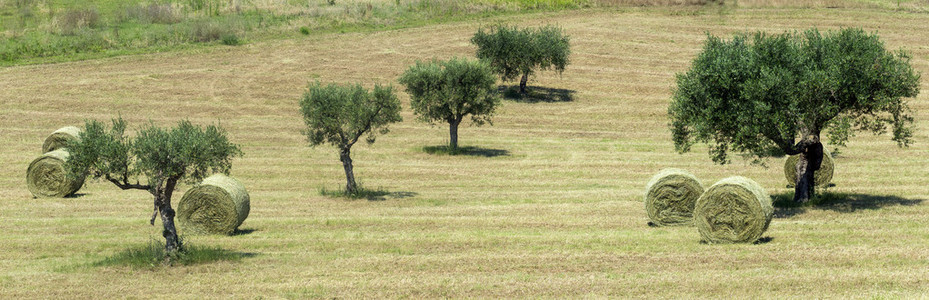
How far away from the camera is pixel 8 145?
51469 millimetres

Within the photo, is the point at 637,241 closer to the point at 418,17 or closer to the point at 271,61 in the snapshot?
the point at 271,61

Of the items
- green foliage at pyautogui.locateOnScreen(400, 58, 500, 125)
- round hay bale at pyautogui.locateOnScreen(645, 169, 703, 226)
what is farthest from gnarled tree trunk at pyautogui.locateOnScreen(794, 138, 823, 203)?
green foliage at pyautogui.locateOnScreen(400, 58, 500, 125)

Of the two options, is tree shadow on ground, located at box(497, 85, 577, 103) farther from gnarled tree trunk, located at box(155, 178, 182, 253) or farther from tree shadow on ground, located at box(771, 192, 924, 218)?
gnarled tree trunk, located at box(155, 178, 182, 253)

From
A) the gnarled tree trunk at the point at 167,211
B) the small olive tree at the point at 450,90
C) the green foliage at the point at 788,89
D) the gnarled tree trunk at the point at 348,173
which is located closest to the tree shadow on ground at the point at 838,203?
the green foliage at the point at 788,89

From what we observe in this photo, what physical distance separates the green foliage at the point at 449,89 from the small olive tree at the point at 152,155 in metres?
26.6

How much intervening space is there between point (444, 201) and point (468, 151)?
14.0 metres

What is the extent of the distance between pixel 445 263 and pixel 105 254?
11.4m

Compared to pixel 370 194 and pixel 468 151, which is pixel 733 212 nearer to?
pixel 370 194

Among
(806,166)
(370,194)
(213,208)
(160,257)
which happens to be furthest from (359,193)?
(806,166)

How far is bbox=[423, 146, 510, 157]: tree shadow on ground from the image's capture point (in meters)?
52.5

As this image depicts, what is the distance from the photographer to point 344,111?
1618 inches

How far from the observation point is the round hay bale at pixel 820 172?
1545 inches

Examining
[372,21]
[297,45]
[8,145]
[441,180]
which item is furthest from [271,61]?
[441,180]

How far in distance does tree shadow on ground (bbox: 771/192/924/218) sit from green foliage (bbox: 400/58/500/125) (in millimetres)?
20994
